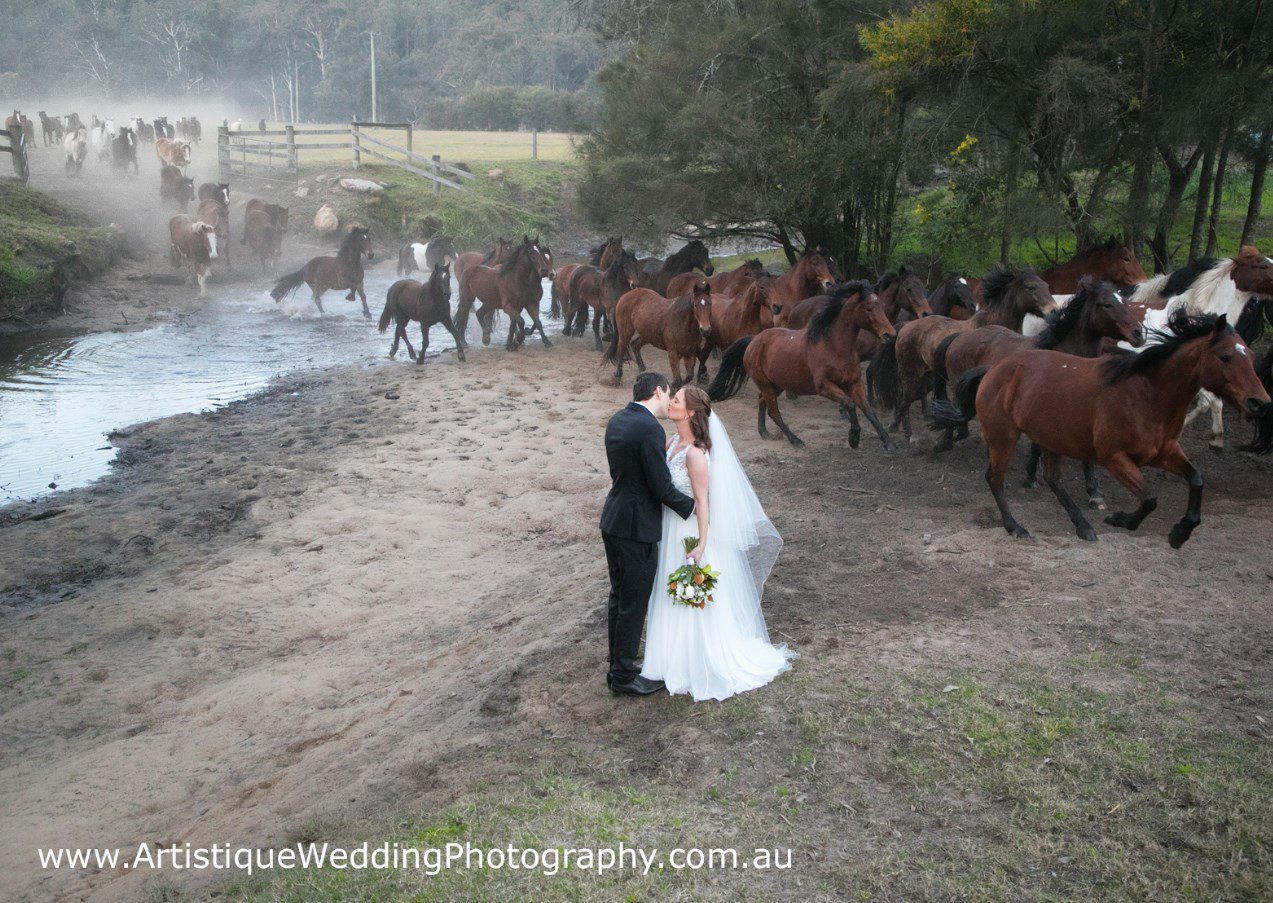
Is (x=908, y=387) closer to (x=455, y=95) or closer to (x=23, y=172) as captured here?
(x=23, y=172)

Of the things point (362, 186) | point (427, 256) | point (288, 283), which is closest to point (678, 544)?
point (288, 283)

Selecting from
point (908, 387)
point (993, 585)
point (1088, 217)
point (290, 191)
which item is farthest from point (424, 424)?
point (290, 191)

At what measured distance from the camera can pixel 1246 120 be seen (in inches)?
510

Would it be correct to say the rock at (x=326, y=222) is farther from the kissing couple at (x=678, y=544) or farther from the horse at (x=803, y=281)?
the kissing couple at (x=678, y=544)

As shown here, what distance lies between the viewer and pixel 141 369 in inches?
639

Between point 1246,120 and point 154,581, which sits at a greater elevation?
point 1246,120

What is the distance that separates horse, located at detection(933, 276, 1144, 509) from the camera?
8.20m

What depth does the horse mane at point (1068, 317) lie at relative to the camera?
27.6 ft

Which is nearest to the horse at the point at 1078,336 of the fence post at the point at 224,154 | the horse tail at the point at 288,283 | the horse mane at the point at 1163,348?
the horse mane at the point at 1163,348

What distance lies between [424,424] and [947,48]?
8447mm

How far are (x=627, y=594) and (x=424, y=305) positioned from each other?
12633mm

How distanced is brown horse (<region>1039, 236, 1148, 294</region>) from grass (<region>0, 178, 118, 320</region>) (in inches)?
729

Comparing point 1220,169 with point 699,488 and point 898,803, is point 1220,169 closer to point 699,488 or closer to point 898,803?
point 699,488

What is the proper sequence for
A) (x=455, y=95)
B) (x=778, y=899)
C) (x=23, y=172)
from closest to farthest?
(x=778, y=899)
(x=23, y=172)
(x=455, y=95)
